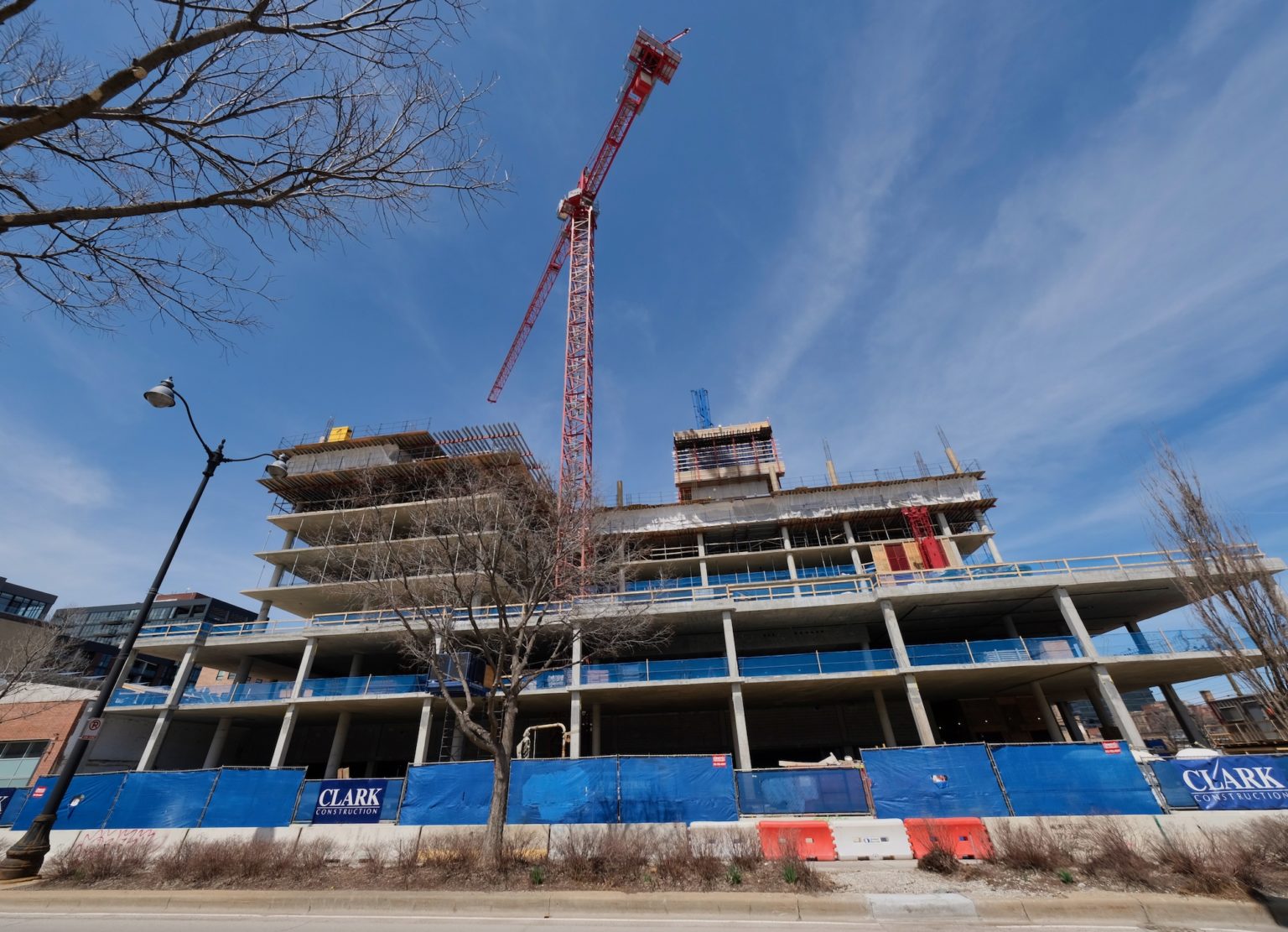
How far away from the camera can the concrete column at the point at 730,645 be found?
21797 mm

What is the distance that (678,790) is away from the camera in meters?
12.8

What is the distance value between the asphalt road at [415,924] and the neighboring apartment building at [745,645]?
1422 cm

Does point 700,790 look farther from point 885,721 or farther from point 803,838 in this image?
point 885,721

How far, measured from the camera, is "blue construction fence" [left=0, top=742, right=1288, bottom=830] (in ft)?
38.6

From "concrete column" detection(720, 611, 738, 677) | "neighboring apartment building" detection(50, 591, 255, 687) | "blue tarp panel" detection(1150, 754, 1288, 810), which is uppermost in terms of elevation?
"neighboring apartment building" detection(50, 591, 255, 687)

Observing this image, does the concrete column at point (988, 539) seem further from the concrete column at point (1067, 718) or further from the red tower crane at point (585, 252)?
the red tower crane at point (585, 252)

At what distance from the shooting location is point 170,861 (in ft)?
33.0

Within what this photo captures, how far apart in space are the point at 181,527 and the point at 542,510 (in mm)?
10019

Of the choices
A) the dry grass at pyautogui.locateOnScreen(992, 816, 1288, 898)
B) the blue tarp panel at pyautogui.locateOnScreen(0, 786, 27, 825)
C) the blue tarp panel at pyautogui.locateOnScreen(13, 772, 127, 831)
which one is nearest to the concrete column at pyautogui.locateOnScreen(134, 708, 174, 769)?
the blue tarp panel at pyautogui.locateOnScreen(0, 786, 27, 825)

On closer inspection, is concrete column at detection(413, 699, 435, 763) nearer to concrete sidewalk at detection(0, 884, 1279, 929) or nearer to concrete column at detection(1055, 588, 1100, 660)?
concrete sidewalk at detection(0, 884, 1279, 929)

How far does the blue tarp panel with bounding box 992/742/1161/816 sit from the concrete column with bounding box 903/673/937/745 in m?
7.34

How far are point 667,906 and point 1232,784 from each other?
13.3 metres

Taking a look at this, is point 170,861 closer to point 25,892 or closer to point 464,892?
point 25,892

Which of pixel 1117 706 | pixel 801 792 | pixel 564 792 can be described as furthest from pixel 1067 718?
pixel 564 792
